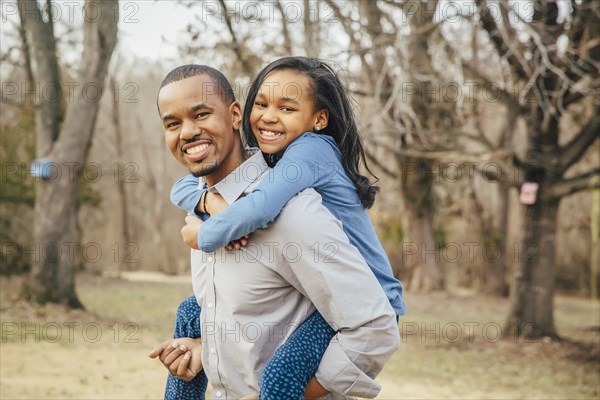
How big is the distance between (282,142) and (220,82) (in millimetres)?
302

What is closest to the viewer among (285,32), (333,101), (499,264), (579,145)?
(333,101)

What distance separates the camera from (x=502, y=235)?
15164mm

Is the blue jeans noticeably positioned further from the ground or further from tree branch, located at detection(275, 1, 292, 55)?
tree branch, located at detection(275, 1, 292, 55)

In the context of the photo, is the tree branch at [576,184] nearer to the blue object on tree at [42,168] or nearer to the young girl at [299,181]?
the blue object on tree at [42,168]

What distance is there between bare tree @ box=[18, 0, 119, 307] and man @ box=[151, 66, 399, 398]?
23.9ft

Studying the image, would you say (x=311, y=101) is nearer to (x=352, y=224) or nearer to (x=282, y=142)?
(x=282, y=142)

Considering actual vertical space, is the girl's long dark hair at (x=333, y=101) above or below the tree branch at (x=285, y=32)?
below

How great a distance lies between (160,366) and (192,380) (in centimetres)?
484

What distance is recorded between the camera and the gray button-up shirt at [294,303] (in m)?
1.96

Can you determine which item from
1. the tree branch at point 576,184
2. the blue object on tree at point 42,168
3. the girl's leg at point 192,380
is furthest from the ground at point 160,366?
the girl's leg at point 192,380

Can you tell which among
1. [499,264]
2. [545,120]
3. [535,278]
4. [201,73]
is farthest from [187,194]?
[499,264]

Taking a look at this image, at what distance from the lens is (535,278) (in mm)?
8688

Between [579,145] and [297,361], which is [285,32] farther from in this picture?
[297,361]

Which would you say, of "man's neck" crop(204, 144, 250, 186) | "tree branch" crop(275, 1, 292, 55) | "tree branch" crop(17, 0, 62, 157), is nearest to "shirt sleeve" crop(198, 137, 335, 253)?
"man's neck" crop(204, 144, 250, 186)
